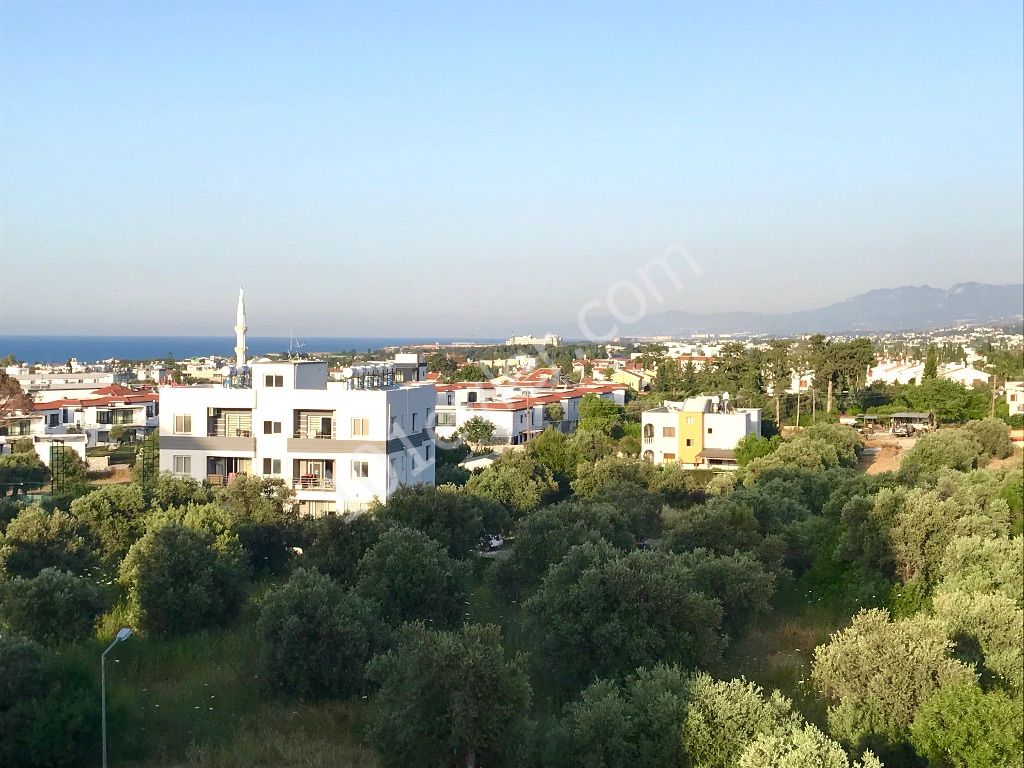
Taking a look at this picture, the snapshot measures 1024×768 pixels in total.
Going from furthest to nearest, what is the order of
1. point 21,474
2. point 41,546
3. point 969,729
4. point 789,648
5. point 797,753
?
point 21,474
point 41,546
point 789,648
point 969,729
point 797,753

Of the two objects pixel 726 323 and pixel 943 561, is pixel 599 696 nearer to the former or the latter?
pixel 943 561

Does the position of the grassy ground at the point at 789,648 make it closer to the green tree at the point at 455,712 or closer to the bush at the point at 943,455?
the green tree at the point at 455,712

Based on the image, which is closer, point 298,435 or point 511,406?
point 298,435

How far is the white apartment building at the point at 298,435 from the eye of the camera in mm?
24359

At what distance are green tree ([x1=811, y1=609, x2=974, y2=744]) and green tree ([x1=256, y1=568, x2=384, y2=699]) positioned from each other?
19.4 ft

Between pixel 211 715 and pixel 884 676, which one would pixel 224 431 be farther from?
pixel 884 676

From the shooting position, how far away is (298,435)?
24.8m

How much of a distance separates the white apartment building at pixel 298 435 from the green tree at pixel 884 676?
47.5ft

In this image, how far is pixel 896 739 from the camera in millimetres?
10680

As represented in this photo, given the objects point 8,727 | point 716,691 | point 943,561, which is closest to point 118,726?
point 8,727

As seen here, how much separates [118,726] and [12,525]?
8597 millimetres

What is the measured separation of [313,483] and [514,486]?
5912mm

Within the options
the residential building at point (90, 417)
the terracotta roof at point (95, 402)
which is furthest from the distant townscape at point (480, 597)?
the terracotta roof at point (95, 402)

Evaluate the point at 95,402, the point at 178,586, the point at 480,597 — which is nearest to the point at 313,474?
the point at 480,597
